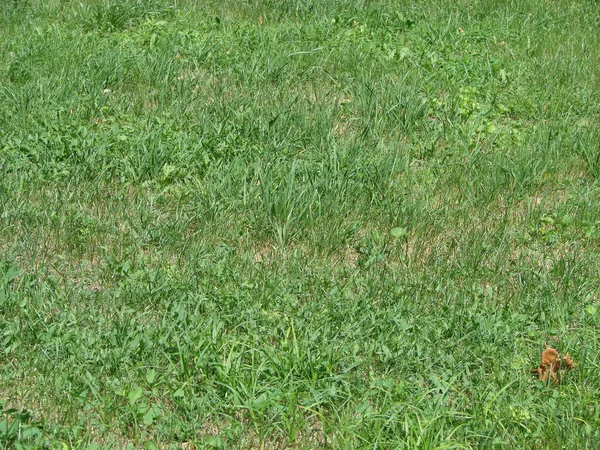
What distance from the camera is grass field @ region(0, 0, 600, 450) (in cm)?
356

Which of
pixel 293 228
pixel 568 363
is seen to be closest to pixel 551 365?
pixel 568 363

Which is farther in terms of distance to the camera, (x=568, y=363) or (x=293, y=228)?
(x=293, y=228)

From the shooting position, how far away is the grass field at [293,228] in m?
3.56

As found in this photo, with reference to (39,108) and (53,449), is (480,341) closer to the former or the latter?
(53,449)

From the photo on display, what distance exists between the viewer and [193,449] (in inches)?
135

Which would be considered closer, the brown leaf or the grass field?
the grass field

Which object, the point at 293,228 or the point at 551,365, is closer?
the point at 551,365

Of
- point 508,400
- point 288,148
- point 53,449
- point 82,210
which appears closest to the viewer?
point 53,449

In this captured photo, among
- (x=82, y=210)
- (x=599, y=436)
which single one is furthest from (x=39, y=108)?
(x=599, y=436)

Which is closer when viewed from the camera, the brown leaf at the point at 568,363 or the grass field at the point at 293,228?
the grass field at the point at 293,228

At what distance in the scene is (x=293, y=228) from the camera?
188 inches

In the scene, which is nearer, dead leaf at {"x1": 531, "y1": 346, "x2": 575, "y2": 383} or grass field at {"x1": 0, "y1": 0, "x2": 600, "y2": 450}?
grass field at {"x1": 0, "y1": 0, "x2": 600, "y2": 450}

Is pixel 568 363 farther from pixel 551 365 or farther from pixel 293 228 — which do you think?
pixel 293 228

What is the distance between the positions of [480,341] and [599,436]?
0.68 metres
